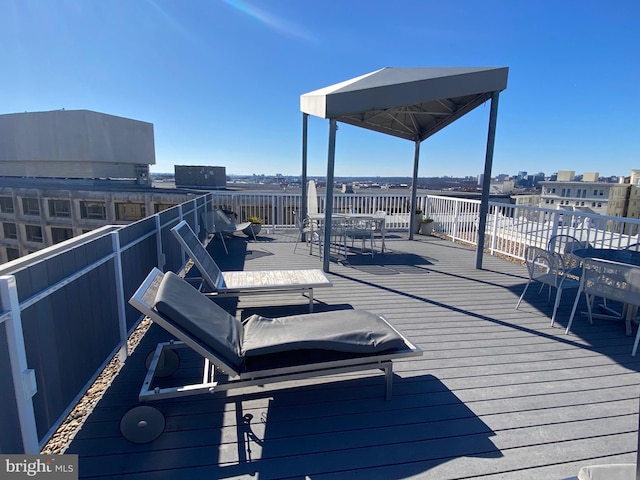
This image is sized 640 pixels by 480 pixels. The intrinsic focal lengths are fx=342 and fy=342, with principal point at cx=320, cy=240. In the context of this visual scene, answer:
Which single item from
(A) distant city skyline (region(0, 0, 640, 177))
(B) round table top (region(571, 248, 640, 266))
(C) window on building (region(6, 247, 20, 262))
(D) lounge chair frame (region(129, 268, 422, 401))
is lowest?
(C) window on building (region(6, 247, 20, 262))

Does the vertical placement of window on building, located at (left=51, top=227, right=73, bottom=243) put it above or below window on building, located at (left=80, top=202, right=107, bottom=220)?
below

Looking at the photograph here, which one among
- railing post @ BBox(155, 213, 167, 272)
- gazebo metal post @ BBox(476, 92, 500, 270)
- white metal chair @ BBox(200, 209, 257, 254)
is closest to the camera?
railing post @ BBox(155, 213, 167, 272)

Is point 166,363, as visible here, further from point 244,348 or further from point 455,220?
point 455,220

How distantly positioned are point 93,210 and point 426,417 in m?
36.3

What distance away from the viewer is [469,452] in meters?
1.88

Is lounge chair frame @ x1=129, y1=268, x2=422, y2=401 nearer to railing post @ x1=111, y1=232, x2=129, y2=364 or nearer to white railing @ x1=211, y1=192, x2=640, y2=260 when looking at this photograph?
railing post @ x1=111, y1=232, x2=129, y2=364

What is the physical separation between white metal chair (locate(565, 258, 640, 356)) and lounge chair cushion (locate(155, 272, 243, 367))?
10.9 ft

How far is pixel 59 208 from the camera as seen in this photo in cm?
3291

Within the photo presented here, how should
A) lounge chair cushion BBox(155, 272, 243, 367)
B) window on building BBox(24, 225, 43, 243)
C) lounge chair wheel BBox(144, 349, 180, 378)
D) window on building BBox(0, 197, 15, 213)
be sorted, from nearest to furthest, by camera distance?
lounge chair cushion BBox(155, 272, 243, 367), lounge chair wheel BBox(144, 349, 180, 378), window on building BBox(0, 197, 15, 213), window on building BBox(24, 225, 43, 243)

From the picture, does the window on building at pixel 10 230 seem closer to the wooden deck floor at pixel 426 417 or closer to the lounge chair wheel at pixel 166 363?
the wooden deck floor at pixel 426 417

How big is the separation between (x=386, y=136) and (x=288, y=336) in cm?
712

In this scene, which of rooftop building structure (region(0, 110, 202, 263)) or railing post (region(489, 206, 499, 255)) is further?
rooftop building structure (region(0, 110, 202, 263))

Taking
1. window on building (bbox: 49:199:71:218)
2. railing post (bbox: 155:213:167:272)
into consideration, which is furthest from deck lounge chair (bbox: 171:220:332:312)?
window on building (bbox: 49:199:71:218)

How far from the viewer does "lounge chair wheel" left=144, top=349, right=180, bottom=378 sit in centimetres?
250
